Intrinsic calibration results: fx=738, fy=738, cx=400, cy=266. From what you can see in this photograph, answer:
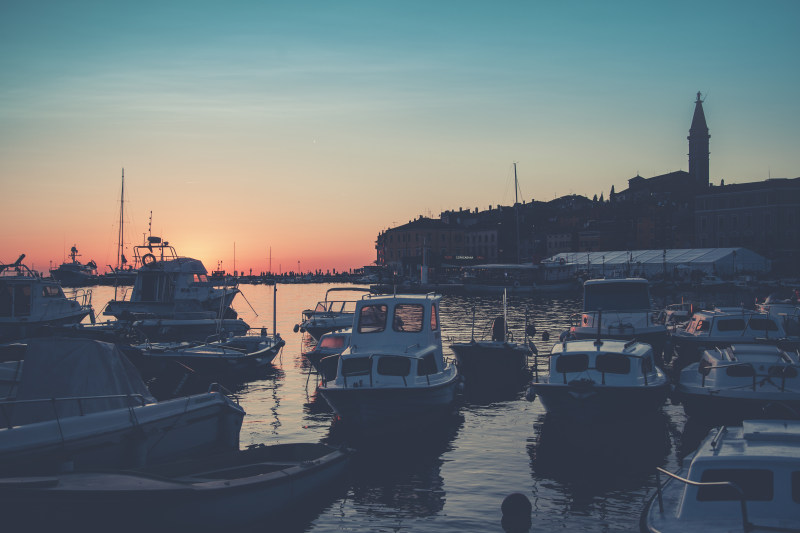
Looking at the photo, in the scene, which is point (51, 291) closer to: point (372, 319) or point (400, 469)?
point (372, 319)

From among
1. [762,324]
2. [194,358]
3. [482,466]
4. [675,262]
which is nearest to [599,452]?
[482,466]

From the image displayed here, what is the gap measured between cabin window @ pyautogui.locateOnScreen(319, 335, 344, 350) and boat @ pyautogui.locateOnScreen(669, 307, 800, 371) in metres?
14.8

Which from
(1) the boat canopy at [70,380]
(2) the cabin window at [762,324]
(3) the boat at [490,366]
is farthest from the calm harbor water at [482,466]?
(2) the cabin window at [762,324]

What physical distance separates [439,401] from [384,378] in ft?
7.03

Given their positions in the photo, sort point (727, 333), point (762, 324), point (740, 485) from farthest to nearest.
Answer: point (727, 333)
point (762, 324)
point (740, 485)

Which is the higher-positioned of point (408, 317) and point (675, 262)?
point (675, 262)

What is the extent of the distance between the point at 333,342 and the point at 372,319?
868 cm

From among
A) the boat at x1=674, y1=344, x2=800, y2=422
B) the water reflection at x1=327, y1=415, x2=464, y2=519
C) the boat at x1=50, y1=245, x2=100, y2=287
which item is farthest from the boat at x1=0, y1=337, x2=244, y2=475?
the boat at x1=50, y1=245, x2=100, y2=287

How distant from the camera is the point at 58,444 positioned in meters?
13.8

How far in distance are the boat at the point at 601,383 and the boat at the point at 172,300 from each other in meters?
27.1

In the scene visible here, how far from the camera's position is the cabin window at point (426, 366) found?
73.2 feet

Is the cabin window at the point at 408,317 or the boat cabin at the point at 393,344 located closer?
the boat cabin at the point at 393,344

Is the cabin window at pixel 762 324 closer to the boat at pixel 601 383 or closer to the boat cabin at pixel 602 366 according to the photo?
the boat at pixel 601 383

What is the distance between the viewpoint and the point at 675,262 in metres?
117
